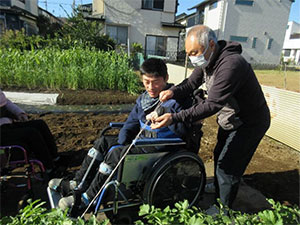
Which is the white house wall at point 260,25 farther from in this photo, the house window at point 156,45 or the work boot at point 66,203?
the work boot at point 66,203

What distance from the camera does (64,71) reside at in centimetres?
558

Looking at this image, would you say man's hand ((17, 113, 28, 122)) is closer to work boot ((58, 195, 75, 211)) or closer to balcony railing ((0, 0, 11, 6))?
work boot ((58, 195, 75, 211))

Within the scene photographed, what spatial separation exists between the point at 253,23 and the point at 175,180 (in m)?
21.4

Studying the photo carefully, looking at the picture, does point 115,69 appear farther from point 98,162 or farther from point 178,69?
point 98,162

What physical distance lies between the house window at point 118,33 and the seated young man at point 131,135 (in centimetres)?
1490

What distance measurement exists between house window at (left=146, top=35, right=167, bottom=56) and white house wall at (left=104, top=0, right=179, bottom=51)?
339 mm

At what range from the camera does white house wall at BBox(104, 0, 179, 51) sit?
15.0m

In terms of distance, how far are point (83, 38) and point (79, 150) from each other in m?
10.0

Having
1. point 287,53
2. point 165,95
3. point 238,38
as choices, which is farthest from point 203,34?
point 287,53

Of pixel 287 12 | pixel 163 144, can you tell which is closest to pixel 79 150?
pixel 163 144

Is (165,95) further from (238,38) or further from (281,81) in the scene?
(238,38)

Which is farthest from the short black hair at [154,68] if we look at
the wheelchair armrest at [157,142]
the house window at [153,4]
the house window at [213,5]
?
the house window at [213,5]

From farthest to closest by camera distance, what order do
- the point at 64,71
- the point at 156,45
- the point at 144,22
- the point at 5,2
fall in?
the point at 5,2 → the point at 156,45 → the point at 144,22 → the point at 64,71

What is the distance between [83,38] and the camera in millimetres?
11344
